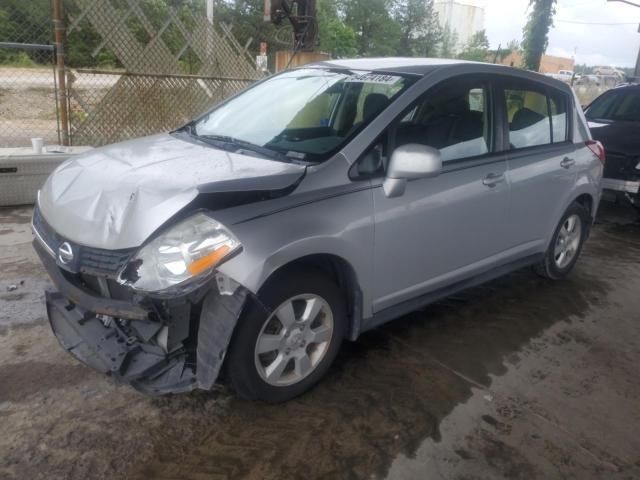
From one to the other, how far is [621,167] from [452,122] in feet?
13.5

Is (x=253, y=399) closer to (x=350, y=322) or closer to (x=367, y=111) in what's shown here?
(x=350, y=322)

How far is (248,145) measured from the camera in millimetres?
3139

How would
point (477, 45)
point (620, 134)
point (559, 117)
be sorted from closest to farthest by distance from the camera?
point (559, 117) → point (620, 134) → point (477, 45)

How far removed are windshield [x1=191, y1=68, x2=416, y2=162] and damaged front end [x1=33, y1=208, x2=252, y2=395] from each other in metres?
0.96

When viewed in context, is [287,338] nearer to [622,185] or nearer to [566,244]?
[566,244]

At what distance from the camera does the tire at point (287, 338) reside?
2508mm

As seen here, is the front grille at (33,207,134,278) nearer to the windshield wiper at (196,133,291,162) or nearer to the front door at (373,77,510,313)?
the windshield wiper at (196,133,291,162)

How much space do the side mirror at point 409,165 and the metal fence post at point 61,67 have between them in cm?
550

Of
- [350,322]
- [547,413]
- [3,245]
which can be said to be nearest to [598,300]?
[547,413]

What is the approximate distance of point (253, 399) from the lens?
2.69 m

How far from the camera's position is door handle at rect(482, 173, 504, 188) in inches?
137

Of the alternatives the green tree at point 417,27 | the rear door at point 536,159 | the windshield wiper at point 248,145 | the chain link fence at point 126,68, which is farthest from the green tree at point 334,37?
the windshield wiper at point 248,145

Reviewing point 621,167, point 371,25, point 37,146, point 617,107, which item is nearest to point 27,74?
point 37,146

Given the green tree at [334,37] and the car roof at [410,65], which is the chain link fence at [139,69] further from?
the green tree at [334,37]
